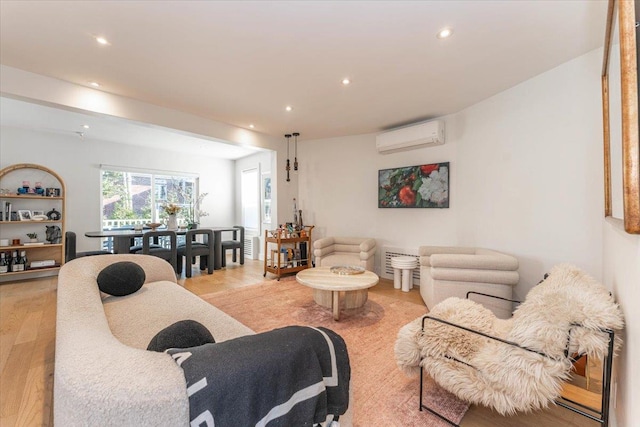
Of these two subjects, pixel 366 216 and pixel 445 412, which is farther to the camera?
pixel 366 216

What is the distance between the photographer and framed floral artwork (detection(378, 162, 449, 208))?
12.7ft

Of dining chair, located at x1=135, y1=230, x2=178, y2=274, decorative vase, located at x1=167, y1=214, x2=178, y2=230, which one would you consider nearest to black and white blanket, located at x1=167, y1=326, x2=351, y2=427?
dining chair, located at x1=135, y1=230, x2=178, y2=274

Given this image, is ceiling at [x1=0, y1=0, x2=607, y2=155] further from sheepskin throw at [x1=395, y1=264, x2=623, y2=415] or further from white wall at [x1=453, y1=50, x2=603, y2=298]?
sheepskin throw at [x1=395, y1=264, x2=623, y2=415]

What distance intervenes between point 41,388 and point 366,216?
13.7ft

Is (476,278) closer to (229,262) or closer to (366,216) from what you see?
(366,216)

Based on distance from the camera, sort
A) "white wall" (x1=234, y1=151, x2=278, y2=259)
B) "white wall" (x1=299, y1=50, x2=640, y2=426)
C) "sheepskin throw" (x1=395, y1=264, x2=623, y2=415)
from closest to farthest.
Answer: "sheepskin throw" (x1=395, y1=264, x2=623, y2=415), "white wall" (x1=299, y1=50, x2=640, y2=426), "white wall" (x1=234, y1=151, x2=278, y2=259)

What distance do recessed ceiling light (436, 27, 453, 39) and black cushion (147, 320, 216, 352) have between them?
2568 millimetres

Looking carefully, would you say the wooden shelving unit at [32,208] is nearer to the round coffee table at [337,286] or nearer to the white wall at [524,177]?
the round coffee table at [337,286]

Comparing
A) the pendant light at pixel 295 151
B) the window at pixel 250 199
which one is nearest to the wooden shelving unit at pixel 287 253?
the pendant light at pixel 295 151

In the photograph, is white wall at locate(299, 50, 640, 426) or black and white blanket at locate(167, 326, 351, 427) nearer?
black and white blanket at locate(167, 326, 351, 427)

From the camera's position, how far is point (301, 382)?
2.89 ft

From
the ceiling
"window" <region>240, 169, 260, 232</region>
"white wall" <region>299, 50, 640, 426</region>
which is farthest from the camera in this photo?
"window" <region>240, 169, 260, 232</region>

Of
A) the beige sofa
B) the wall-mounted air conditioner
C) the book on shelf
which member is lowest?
the book on shelf

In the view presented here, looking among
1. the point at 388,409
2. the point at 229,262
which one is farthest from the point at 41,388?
the point at 229,262
